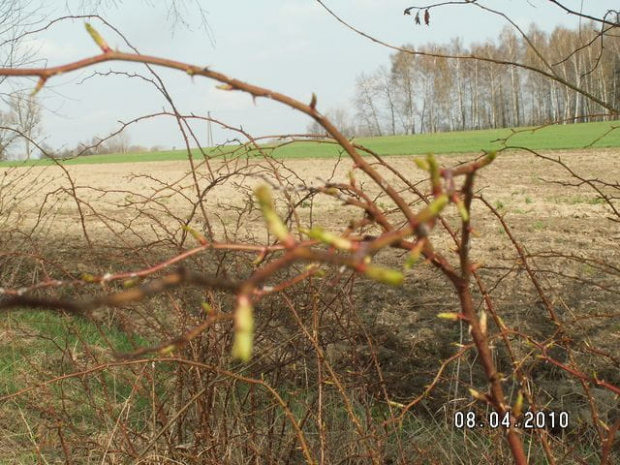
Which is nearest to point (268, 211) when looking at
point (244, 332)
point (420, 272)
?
point (244, 332)

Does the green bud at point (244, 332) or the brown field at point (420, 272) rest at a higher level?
the green bud at point (244, 332)

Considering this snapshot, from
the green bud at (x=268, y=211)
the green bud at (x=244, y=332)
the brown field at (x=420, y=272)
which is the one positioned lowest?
the brown field at (x=420, y=272)

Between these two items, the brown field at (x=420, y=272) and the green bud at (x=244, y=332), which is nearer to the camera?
the green bud at (x=244, y=332)

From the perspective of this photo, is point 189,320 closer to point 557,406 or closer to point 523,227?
point 557,406

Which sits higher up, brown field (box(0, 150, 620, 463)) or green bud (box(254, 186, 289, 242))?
green bud (box(254, 186, 289, 242))

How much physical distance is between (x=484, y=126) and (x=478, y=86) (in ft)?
22.1
